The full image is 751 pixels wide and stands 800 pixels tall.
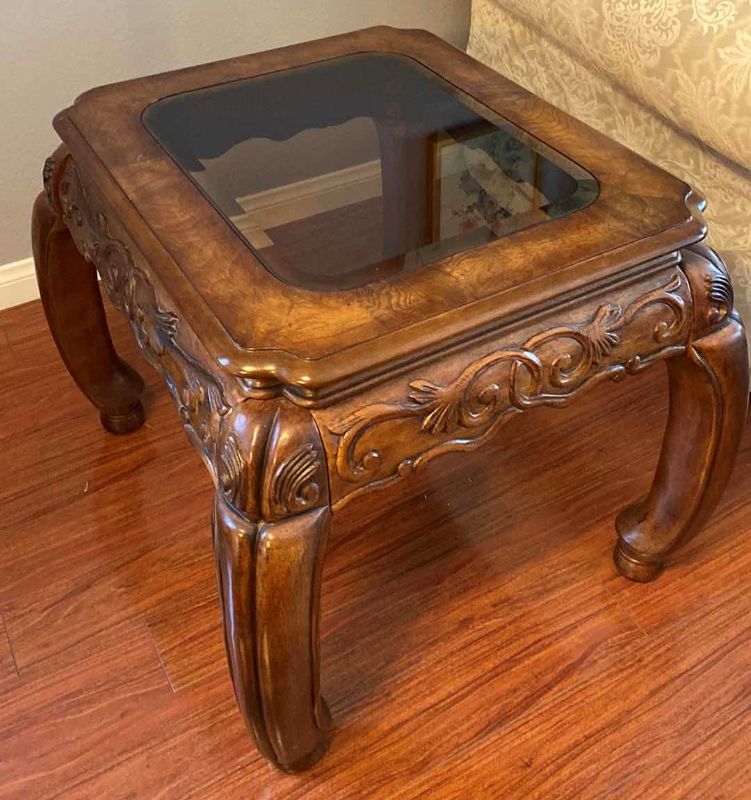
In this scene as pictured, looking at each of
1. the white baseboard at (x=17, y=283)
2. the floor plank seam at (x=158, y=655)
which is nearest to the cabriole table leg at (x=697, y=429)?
the floor plank seam at (x=158, y=655)

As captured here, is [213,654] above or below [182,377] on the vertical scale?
below

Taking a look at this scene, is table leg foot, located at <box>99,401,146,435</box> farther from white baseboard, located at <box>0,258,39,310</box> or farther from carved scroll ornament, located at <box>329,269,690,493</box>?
carved scroll ornament, located at <box>329,269,690,493</box>

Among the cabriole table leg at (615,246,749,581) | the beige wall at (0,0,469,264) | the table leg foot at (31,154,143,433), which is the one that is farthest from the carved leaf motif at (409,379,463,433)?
the beige wall at (0,0,469,264)

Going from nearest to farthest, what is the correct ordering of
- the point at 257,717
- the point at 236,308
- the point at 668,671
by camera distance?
the point at 236,308, the point at 257,717, the point at 668,671

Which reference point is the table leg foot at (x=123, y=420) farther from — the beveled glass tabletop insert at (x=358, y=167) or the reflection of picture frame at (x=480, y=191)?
the reflection of picture frame at (x=480, y=191)

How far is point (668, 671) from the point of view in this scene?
1.01 meters

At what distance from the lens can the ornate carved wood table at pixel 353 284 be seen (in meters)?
0.68

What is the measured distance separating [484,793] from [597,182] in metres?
0.62

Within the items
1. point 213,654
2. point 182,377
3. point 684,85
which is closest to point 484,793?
point 213,654

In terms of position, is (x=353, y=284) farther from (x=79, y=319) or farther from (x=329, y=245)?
(x=79, y=319)

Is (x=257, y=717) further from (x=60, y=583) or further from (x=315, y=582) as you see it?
(x=60, y=583)

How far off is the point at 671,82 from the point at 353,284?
1.92 feet

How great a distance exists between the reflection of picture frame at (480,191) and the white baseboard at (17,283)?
85 centimetres

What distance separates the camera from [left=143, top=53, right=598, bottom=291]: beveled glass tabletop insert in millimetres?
784
